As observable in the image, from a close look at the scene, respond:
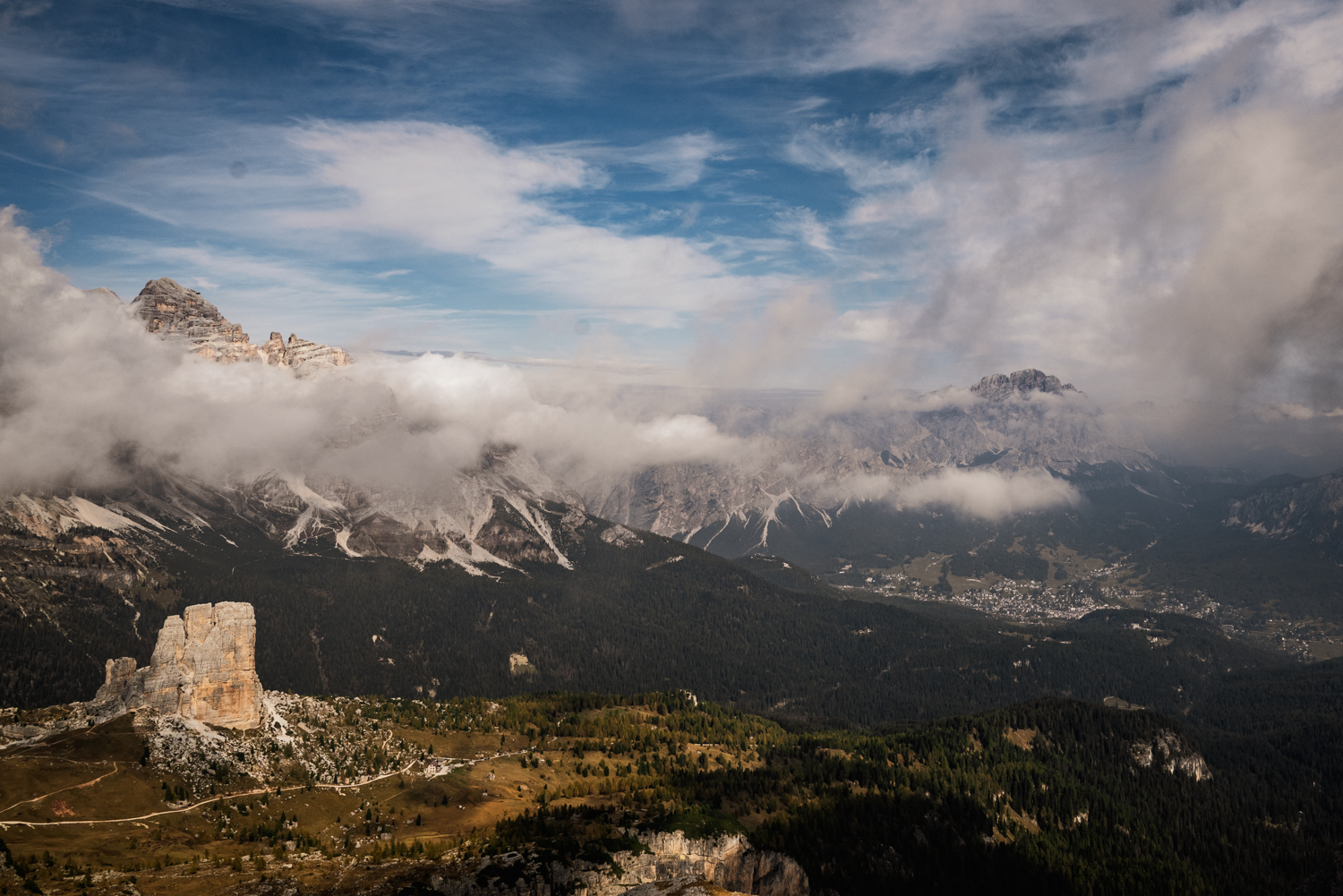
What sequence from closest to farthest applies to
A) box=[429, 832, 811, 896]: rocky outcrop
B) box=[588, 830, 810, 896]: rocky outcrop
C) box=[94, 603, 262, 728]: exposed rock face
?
box=[429, 832, 811, 896]: rocky outcrop
box=[588, 830, 810, 896]: rocky outcrop
box=[94, 603, 262, 728]: exposed rock face

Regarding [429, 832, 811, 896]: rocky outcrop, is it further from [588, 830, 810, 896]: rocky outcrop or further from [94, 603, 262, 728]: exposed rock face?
[94, 603, 262, 728]: exposed rock face

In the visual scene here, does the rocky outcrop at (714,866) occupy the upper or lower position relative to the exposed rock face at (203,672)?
lower

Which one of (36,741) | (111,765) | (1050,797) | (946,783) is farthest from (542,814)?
(1050,797)

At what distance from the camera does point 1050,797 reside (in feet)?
594

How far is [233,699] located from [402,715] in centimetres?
5115

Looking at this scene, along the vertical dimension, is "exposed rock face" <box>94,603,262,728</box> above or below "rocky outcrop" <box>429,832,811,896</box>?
above

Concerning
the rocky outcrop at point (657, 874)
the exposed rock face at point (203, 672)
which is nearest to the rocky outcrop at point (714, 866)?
the rocky outcrop at point (657, 874)

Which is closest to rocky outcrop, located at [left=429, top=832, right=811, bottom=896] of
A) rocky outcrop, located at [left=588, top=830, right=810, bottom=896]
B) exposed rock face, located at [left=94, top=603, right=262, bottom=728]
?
rocky outcrop, located at [left=588, top=830, right=810, bottom=896]

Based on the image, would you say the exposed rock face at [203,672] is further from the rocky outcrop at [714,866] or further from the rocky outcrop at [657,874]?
the rocky outcrop at [714,866]

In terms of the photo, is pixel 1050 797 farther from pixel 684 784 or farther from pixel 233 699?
pixel 233 699

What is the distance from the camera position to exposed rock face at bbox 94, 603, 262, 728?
424ft

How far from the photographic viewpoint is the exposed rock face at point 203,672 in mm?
129125

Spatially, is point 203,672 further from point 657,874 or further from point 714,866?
point 714,866

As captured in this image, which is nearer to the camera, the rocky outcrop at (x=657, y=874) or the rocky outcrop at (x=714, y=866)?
the rocky outcrop at (x=657, y=874)
